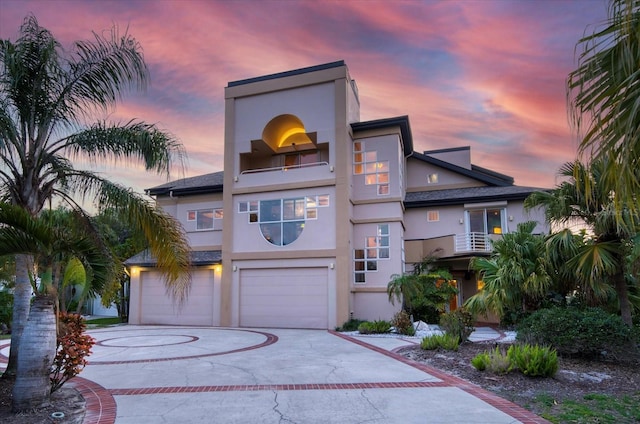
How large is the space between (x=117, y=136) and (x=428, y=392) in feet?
23.7

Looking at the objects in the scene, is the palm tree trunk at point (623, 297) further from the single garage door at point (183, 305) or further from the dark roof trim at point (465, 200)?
the single garage door at point (183, 305)

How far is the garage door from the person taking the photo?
19422mm

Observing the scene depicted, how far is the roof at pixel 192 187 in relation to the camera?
2286cm

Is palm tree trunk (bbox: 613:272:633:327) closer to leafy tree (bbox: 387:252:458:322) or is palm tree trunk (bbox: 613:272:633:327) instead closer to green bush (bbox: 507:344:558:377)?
green bush (bbox: 507:344:558:377)

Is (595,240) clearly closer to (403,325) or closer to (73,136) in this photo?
(403,325)

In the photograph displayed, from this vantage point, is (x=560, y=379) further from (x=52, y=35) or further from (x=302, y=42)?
(x=302, y=42)

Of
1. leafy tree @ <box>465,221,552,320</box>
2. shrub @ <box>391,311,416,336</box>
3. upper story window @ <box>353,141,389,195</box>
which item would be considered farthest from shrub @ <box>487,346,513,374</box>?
Result: upper story window @ <box>353,141,389,195</box>

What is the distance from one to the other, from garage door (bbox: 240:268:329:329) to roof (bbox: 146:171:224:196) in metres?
5.02

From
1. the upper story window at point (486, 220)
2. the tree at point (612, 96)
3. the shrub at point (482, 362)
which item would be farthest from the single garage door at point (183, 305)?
the tree at point (612, 96)

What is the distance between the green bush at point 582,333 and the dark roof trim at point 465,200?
461 inches

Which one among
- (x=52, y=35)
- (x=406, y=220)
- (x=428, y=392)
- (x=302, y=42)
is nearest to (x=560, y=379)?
(x=428, y=392)

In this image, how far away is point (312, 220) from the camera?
19.8 metres

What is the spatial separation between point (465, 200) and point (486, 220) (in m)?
1.48

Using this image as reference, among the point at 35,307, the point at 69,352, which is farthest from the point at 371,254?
the point at 35,307
